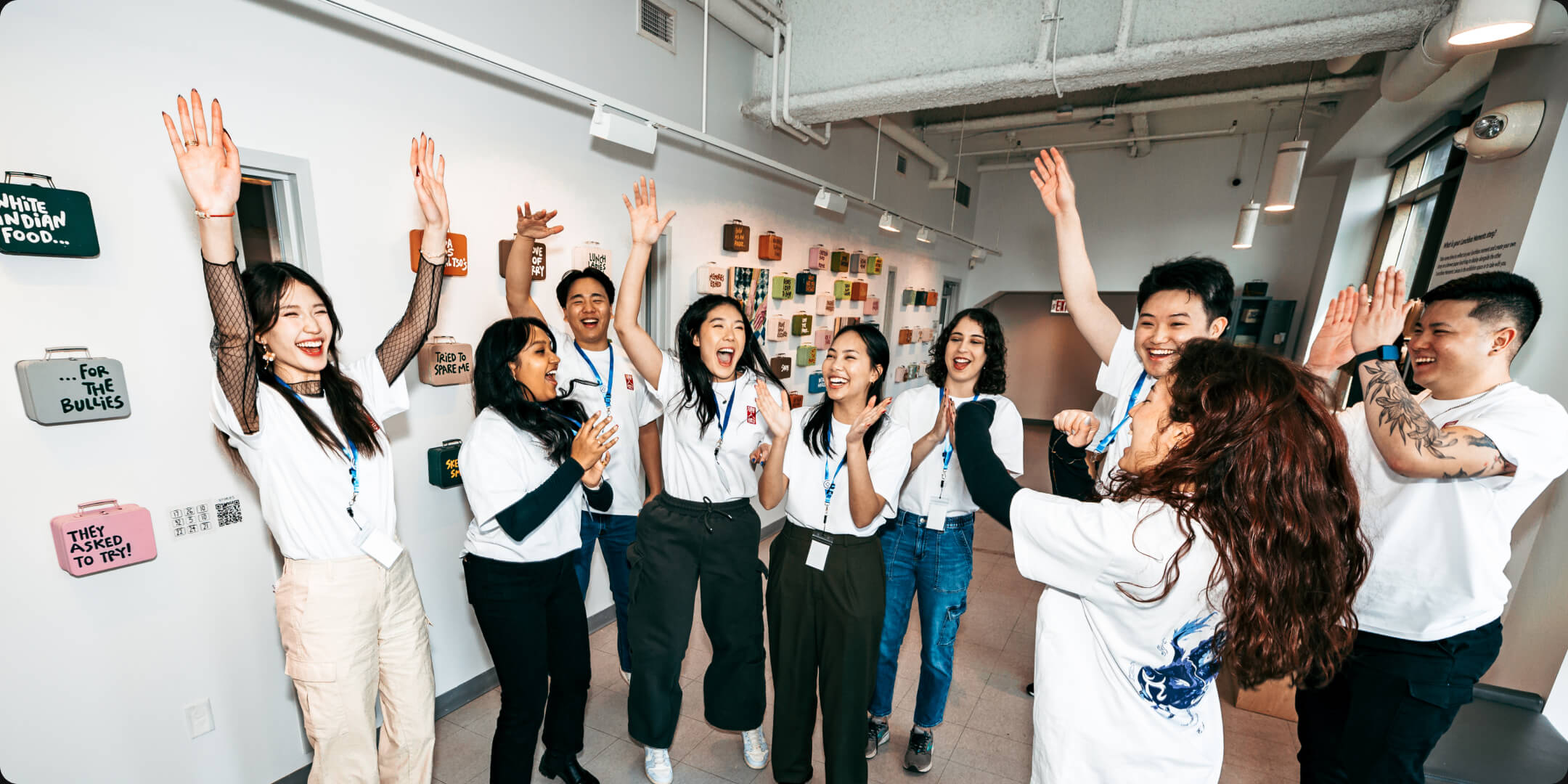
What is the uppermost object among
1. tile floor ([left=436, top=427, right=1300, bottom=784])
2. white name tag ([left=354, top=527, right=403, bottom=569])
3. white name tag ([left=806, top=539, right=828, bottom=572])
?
white name tag ([left=354, top=527, right=403, bottom=569])

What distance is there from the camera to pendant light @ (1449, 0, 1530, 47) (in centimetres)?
186

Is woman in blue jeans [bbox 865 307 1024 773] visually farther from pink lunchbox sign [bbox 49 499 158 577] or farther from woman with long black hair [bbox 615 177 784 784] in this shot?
pink lunchbox sign [bbox 49 499 158 577]

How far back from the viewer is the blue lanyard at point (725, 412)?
6.94ft

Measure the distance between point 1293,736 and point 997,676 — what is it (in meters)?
1.33

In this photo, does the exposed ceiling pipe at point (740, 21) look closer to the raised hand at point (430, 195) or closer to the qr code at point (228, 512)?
the raised hand at point (430, 195)

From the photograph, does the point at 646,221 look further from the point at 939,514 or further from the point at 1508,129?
the point at 1508,129

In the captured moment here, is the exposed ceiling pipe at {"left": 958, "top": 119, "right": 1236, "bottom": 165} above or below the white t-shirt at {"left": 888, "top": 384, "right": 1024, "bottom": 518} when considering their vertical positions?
above

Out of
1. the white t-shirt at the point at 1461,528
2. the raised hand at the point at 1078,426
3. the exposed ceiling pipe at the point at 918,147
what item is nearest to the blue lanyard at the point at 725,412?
the raised hand at the point at 1078,426

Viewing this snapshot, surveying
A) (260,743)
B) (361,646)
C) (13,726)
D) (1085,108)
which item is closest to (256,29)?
(361,646)

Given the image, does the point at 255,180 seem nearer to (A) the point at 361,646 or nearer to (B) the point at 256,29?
(B) the point at 256,29

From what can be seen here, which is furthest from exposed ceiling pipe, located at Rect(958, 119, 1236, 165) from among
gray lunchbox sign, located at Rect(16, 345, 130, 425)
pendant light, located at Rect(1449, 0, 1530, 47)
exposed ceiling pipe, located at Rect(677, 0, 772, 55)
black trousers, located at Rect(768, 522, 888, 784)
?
gray lunchbox sign, located at Rect(16, 345, 130, 425)

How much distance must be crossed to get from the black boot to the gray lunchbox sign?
182 centimetres

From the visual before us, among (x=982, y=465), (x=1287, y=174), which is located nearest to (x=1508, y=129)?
(x=1287, y=174)

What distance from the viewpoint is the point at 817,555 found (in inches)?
73.0
